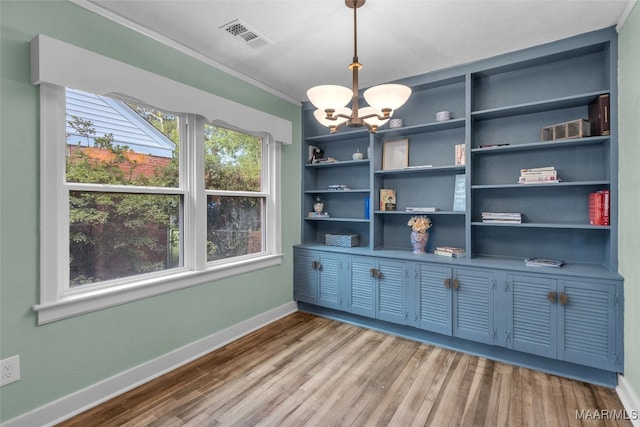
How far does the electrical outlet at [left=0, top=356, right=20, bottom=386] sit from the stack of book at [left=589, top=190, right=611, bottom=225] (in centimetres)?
401

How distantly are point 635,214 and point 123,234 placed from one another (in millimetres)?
3446

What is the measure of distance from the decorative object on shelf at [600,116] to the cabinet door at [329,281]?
2508 millimetres

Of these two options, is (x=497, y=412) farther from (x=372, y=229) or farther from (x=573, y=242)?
(x=372, y=229)

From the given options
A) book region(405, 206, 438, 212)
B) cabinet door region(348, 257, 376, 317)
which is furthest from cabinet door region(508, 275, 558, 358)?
cabinet door region(348, 257, 376, 317)

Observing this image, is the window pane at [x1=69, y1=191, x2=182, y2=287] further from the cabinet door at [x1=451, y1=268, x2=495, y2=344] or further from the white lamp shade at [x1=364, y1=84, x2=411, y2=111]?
the cabinet door at [x1=451, y1=268, x2=495, y2=344]

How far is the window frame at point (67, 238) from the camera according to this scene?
73.5 inches

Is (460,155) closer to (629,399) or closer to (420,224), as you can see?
(420,224)

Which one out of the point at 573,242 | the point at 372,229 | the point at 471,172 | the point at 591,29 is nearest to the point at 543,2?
the point at 591,29

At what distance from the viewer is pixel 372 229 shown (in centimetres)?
345

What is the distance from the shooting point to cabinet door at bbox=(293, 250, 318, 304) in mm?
3717

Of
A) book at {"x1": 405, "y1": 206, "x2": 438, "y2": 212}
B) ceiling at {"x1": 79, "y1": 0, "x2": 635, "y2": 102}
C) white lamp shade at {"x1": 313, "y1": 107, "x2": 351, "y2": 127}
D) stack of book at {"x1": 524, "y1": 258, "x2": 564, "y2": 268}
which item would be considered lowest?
stack of book at {"x1": 524, "y1": 258, "x2": 564, "y2": 268}

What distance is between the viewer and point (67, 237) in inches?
79.1

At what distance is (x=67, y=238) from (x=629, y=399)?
3.77 m

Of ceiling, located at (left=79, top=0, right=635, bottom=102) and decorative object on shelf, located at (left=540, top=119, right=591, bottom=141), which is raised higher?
ceiling, located at (left=79, top=0, right=635, bottom=102)
